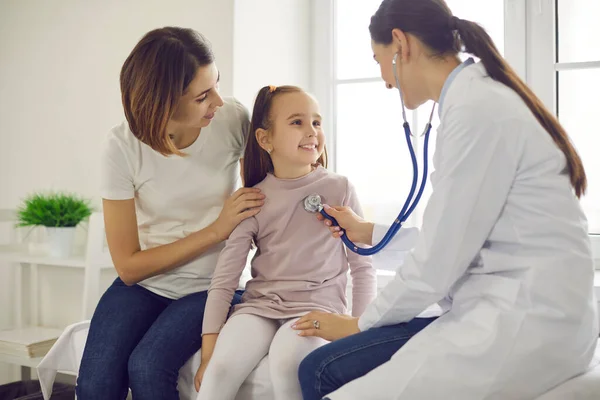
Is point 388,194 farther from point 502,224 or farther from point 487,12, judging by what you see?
point 502,224

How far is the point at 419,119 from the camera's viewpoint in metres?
2.31

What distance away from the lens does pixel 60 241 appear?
2500 mm

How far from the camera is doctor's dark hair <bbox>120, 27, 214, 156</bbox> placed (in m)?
1.62

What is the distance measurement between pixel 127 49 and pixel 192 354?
1351 mm

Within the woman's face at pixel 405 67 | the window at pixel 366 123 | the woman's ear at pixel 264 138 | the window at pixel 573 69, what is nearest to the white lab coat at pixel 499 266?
the woman's face at pixel 405 67

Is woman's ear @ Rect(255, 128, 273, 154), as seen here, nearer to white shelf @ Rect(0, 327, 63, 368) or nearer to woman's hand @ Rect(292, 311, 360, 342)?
woman's hand @ Rect(292, 311, 360, 342)

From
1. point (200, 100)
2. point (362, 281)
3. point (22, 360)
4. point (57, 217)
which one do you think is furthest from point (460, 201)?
point (22, 360)

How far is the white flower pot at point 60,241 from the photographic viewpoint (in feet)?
8.18

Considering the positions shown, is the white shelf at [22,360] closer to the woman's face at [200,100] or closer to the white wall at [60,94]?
the white wall at [60,94]

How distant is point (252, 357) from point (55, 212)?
1329mm

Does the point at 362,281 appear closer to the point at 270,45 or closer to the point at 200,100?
the point at 200,100

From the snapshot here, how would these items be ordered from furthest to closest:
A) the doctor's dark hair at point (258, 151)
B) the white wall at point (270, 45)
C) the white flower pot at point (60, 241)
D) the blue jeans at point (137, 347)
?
1. the white flower pot at point (60, 241)
2. the white wall at point (270, 45)
3. the doctor's dark hair at point (258, 151)
4. the blue jeans at point (137, 347)

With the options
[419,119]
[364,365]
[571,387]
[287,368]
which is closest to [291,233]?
[287,368]

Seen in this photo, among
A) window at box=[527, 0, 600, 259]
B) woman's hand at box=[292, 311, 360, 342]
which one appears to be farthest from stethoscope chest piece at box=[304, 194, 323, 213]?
window at box=[527, 0, 600, 259]
